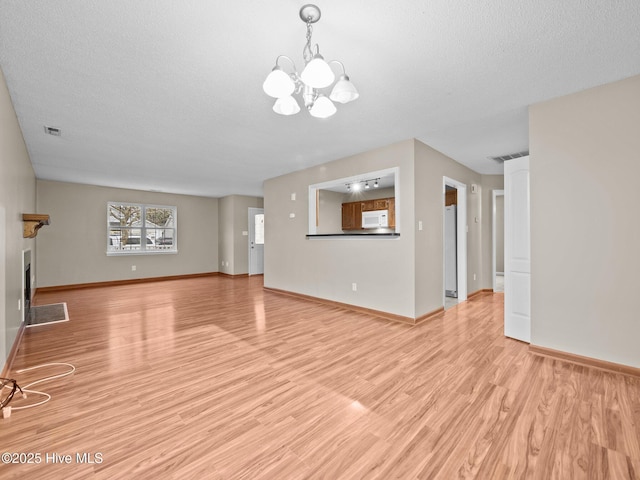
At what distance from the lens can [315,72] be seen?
5.16ft

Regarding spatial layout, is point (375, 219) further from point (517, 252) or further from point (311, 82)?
point (311, 82)

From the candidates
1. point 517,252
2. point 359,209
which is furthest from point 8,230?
point 359,209

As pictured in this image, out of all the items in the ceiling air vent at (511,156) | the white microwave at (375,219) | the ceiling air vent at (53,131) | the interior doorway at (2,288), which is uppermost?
the ceiling air vent at (53,131)

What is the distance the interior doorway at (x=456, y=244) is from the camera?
16.6 ft

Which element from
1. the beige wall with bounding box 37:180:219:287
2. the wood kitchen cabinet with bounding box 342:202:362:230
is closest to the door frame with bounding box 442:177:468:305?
the wood kitchen cabinet with bounding box 342:202:362:230

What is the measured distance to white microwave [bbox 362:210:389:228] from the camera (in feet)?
21.8

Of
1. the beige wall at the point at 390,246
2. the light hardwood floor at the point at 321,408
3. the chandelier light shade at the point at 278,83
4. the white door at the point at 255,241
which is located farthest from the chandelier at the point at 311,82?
the white door at the point at 255,241

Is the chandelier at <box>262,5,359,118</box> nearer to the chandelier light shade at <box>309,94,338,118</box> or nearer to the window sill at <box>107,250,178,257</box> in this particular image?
the chandelier light shade at <box>309,94,338,118</box>

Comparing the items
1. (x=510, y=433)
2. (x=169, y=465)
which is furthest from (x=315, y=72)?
(x=510, y=433)

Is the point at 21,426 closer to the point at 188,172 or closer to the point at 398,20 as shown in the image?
the point at 398,20

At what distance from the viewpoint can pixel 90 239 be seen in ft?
22.7

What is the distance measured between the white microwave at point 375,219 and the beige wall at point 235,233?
143 inches

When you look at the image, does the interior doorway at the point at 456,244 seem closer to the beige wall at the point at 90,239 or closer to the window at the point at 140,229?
the beige wall at the point at 90,239

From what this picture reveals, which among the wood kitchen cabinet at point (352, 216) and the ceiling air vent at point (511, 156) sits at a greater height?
the ceiling air vent at point (511, 156)
